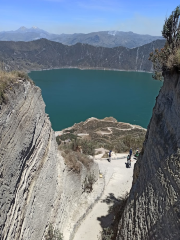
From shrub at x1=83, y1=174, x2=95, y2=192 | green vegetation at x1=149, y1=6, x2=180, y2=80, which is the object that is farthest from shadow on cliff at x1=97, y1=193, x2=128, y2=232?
green vegetation at x1=149, y1=6, x2=180, y2=80

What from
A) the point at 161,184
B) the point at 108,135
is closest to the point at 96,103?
the point at 108,135

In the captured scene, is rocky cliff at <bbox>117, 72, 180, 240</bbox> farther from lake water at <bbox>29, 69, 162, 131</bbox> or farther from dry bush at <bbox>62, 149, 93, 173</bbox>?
lake water at <bbox>29, 69, 162, 131</bbox>

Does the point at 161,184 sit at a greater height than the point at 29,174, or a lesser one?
greater

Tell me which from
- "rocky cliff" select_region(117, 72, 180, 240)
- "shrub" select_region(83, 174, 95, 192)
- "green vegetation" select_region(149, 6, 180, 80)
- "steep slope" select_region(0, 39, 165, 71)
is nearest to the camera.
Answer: "rocky cliff" select_region(117, 72, 180, 240)

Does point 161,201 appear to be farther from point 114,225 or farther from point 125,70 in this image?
point 125,70

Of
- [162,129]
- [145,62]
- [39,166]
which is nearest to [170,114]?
[162,129]

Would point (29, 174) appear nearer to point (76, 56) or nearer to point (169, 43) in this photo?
point (169, 43)
